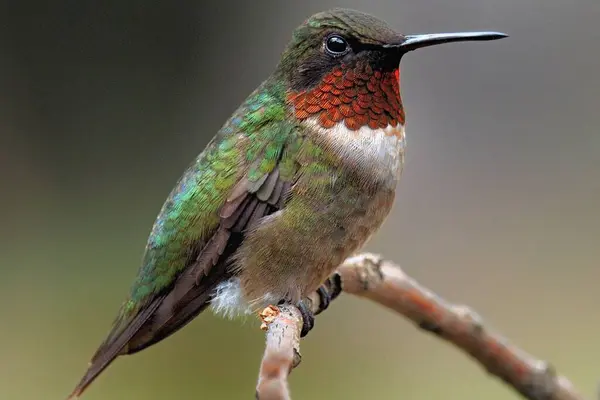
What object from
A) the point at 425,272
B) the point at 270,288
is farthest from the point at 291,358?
the point at 425,272

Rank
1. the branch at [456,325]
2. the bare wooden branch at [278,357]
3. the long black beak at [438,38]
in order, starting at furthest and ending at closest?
the branch at [456,325], the long black beak at [438,38], the bare wooden branch at [278,357]

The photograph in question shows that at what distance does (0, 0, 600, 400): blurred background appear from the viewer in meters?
3.57

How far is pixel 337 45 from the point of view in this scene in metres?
1.39

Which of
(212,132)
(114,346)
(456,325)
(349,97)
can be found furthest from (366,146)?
(212,132)

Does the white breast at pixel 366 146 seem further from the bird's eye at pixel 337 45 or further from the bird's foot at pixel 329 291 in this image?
the bird's foot at pixel 329 291

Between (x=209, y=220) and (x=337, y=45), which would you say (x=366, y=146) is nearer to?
(x=337, y=45)

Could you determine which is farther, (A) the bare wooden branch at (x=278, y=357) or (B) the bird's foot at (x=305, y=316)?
(B) the bird's foot at (x=305, y=316)

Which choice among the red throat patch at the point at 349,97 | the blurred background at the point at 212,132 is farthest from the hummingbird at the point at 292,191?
the blurred background at the point at 212,132

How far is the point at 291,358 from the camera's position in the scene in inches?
34.5

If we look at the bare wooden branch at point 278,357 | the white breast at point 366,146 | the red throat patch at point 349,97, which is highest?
the red throat patch at point 349,97

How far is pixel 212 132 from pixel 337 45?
3039mm

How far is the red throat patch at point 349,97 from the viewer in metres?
1.37

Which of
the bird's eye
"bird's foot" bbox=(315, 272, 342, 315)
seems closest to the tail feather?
"bird's foot" bbox=(315, 272, 342, 315)

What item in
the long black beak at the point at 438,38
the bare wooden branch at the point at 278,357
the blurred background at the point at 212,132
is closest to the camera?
the bare wooden branch at the point at 278,357
